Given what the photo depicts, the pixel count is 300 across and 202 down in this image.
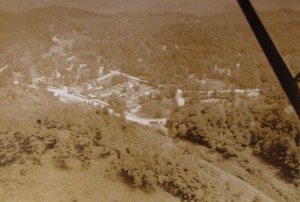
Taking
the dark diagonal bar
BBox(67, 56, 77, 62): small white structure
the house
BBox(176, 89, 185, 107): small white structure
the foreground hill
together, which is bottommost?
the foreground hill

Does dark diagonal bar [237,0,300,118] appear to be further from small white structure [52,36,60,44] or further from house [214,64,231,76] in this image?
house [214,64,231,76]

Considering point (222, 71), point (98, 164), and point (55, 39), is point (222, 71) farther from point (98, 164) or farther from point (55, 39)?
point (55, 39)

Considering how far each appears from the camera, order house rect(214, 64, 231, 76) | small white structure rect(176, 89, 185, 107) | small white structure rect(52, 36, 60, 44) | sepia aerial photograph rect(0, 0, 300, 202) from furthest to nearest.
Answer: house rect(214, 64, 231, 76) → small white structure rect(176, 89, 185, 107) → small white structure rect(52, 36, 60, 44) → sepia aerial photograph rect(0, 0, 300, 202)

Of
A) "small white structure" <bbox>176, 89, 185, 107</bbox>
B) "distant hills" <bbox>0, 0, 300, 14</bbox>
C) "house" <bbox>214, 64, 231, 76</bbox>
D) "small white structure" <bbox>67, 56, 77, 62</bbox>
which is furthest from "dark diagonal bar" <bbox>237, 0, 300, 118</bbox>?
"house" <bbox>214, 64, 231, 76</bbox>

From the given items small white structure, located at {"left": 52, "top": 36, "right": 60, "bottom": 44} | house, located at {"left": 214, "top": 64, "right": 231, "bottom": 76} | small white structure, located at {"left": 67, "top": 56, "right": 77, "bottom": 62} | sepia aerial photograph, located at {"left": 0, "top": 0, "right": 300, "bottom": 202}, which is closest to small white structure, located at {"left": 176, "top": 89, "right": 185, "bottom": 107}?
sepia aerial photograph, located at {"left": 0, "top": 0, "right": 300, "bottom": 202}

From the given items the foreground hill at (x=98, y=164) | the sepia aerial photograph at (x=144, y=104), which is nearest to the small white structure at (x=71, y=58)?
the sepia aerial photograph at (x=144, y=104)

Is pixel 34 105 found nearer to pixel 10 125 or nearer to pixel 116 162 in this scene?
pixel 10 125

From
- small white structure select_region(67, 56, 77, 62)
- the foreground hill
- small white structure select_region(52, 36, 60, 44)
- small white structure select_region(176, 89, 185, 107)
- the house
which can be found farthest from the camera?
the house

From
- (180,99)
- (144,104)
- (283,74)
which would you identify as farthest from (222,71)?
(283,74)

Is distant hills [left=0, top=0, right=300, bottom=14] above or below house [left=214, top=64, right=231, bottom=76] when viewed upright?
above

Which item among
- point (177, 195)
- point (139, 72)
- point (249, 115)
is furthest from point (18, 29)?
point (249, 115)

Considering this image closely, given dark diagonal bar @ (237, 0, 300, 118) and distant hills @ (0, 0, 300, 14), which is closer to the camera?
dark diagonal bar @ (237, 0, 300, 118)
